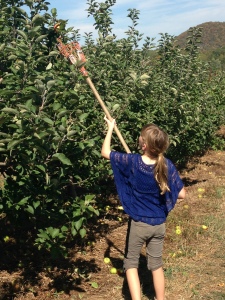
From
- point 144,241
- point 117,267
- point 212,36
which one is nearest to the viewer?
point 144,241

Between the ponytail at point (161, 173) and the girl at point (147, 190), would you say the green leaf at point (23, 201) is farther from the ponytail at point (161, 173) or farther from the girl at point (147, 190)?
the ponytail at point (161, 173)

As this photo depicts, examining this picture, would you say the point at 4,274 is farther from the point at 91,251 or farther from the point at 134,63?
the point at 134,63

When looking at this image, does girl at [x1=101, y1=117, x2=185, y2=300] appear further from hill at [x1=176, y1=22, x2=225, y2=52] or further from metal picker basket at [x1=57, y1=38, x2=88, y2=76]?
hill at [x1=176, y1=22, x2=225, y2=52]

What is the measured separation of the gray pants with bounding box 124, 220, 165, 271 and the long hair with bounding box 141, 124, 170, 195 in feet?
1.11

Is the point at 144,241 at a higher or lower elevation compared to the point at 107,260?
higher

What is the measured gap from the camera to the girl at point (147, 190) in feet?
9.71

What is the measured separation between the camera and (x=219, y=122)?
8.79 meters

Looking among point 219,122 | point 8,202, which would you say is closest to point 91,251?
point 8,202

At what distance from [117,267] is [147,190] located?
4.82ft

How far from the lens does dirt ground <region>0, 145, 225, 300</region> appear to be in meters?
3.72

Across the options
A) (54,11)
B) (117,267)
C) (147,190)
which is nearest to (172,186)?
(147,190)

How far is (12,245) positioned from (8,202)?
1601 mm

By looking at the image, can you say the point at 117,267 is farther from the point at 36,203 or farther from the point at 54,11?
the point at 54,11

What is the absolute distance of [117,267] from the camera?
4191 mm
